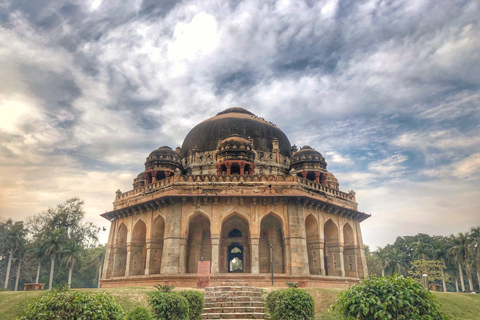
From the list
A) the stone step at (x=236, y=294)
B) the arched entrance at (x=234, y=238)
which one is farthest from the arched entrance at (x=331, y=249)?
the stone step at (x=236, y=294)

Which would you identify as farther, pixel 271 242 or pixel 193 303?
pixel 271 242

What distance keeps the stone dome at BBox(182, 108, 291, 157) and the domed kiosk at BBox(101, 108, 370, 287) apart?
33 cm

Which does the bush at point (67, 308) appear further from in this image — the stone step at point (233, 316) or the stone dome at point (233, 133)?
the stone dome at point (233, 133)

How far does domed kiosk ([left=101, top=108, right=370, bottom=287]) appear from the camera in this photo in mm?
18281

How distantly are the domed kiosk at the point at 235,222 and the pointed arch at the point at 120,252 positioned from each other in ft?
0.21

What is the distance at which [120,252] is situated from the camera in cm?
2283

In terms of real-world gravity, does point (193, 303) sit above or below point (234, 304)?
above

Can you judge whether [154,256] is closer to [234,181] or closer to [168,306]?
[234,181]

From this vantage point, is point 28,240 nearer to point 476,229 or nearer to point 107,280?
point 107,280

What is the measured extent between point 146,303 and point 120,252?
13000 millimetres

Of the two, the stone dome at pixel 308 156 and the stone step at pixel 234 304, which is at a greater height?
the stone dome at pixel 308 156

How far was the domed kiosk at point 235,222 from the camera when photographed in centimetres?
1828

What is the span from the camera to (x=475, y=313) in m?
12.4

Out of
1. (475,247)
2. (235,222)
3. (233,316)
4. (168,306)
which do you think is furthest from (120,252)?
(475,247)
